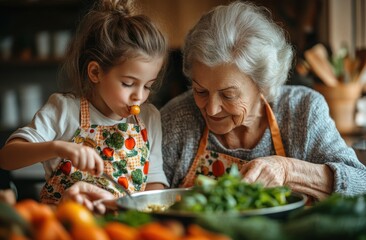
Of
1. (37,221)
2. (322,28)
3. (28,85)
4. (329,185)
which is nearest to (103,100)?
(329,185)

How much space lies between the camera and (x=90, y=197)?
1.41m

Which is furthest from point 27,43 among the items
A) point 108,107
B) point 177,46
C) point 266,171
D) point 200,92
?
point 266,171

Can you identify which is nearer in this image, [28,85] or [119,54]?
[119,54]

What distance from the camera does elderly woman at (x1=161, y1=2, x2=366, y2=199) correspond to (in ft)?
5.89

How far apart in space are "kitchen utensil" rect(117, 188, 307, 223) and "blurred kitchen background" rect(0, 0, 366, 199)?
1.98m

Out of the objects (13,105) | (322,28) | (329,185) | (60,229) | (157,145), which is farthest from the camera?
(13,105)

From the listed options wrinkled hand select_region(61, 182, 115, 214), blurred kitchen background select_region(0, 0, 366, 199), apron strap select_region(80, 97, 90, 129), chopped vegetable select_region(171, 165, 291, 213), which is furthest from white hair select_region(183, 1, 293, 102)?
blurred kitchen background select_region(0, 0, 366, 199)

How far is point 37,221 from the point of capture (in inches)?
36.7

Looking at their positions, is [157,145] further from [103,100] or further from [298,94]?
[298,94]

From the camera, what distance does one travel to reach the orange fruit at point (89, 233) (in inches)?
32.9

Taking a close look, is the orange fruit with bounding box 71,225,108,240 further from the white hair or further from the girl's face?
the white hair

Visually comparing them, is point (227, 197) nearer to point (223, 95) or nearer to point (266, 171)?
point (266, 171)

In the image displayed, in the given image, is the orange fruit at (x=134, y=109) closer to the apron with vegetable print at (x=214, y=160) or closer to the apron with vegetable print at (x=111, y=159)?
the apron with vegetable print at (x=111, y=159)

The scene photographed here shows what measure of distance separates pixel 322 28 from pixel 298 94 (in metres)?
2.09
